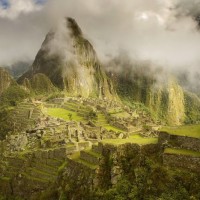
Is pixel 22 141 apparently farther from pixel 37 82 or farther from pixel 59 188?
pixel 37 82

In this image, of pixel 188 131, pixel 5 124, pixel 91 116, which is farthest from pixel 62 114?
pixel 188 131

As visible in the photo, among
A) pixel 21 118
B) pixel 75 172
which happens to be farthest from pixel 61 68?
pixel 75 172

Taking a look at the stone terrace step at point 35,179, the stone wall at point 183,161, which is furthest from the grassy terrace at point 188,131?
the stone terrace step at point 35,179

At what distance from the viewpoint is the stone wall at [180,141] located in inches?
1019

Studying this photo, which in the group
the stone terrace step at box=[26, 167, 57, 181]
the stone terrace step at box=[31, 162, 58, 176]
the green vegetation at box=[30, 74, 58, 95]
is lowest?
the stone terrace step at box=[26, 167, 57, 181]

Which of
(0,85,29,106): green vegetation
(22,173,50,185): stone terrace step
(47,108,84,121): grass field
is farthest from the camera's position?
(0,85,29,106): green vegetation

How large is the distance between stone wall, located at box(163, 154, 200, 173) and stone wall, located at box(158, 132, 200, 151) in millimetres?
1313

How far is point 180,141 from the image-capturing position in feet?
87.4

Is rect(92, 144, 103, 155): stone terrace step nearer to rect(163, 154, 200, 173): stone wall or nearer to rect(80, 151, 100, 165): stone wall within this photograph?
rect(80, 151, 100, 165): stone wall

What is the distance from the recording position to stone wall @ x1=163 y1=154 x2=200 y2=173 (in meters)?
24.5

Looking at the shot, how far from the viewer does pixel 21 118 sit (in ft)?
254

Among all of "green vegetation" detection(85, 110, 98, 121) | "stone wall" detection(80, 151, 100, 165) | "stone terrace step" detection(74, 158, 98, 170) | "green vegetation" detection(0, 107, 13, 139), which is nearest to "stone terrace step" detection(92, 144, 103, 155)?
"stone wall" detection(80, 151, 100, 165)

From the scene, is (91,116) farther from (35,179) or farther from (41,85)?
(41,85)

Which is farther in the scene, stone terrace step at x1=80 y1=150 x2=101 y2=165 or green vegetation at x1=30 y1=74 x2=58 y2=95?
green vegetation at x1=30 y1=74 x2=58 y2=95
